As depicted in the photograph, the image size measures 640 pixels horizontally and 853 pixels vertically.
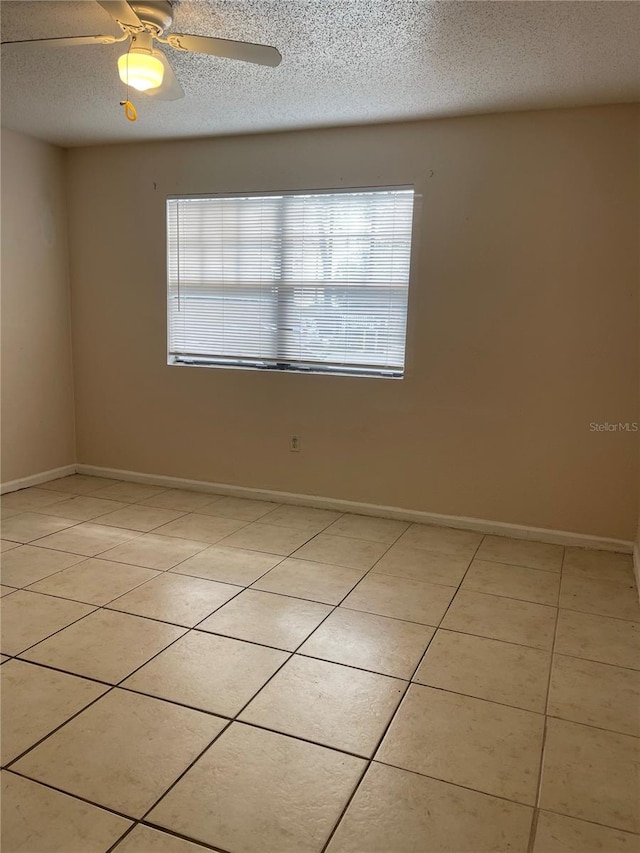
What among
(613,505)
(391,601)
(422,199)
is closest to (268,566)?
(391,601)

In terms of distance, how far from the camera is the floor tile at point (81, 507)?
3811mm

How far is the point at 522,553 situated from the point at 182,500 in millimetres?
2227

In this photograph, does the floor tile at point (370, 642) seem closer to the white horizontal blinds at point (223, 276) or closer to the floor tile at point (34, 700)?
the floor tile at point (34, 700)

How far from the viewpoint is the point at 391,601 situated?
2.73 meters

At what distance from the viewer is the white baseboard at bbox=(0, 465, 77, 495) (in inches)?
167

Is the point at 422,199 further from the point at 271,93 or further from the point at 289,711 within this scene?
the point at 289,711

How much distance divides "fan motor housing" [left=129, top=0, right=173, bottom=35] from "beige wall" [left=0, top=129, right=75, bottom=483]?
2.27 m

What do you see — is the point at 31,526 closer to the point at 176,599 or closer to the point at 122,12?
the point at 176,599

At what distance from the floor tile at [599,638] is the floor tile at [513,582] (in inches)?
6.8

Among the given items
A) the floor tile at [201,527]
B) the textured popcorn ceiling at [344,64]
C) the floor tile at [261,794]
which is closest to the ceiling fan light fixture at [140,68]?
the textured popcorn ceiling at [344,64]

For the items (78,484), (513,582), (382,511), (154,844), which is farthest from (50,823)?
(78,484)

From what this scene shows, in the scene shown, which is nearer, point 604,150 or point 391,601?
point 391,601

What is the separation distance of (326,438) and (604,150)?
2.26 meters

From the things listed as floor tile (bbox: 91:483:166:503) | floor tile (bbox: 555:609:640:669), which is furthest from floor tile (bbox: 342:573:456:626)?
floor tile (bbox: 91:483:166:503)
